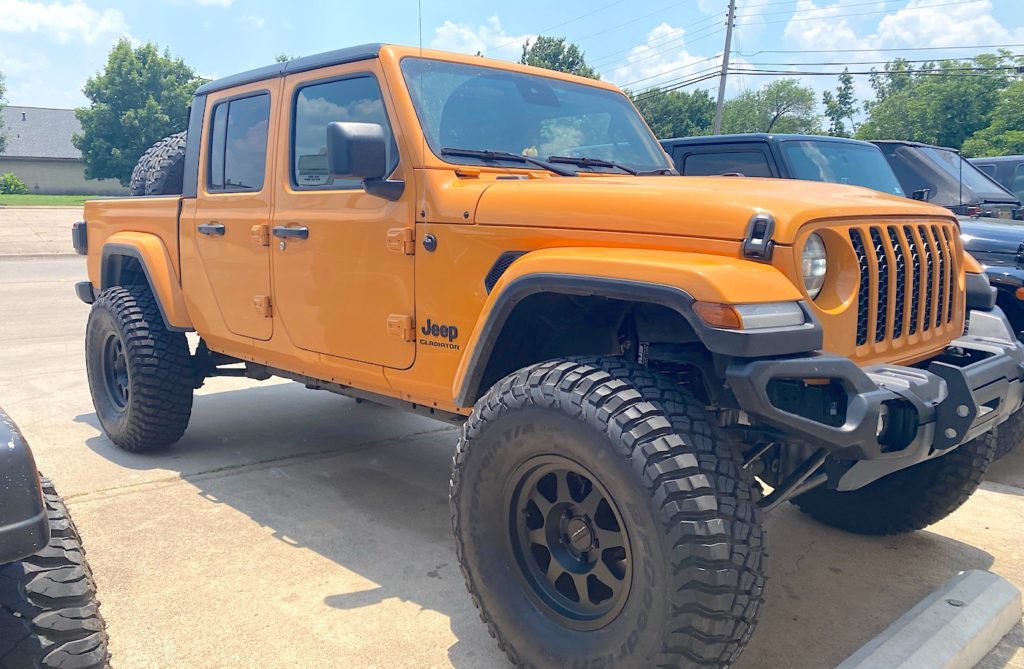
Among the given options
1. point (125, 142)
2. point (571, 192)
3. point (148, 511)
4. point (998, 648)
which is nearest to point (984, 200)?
point (998, 648)

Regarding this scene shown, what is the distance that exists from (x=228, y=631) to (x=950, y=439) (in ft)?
7.92

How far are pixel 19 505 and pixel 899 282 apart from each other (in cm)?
255

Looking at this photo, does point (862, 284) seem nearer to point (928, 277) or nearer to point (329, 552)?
point (928, 277)

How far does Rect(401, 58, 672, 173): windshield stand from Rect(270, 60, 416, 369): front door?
189 mm

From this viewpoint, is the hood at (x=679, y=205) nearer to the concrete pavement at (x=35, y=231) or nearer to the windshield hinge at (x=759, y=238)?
the windshield hinge at (x=759, y=238)

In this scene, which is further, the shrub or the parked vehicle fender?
the shrub

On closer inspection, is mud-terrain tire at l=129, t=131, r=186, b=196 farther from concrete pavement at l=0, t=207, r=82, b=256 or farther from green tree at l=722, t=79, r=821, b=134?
green tree at l=722, t=79, r=821, b=134

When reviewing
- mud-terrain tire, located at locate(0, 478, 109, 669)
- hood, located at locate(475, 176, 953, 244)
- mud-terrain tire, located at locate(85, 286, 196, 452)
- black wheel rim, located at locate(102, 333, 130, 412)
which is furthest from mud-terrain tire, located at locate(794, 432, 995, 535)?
black wheel rim, located at locate(102, 333, 130, 412)

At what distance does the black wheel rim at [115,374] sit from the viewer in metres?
5.06

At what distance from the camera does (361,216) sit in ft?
11.4

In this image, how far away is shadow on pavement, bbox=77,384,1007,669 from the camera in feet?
10.3

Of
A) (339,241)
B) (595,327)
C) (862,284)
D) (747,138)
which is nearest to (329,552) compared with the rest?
(339,241)

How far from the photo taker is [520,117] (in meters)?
3.64

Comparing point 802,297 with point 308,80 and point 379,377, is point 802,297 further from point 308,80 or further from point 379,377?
point 308,80
